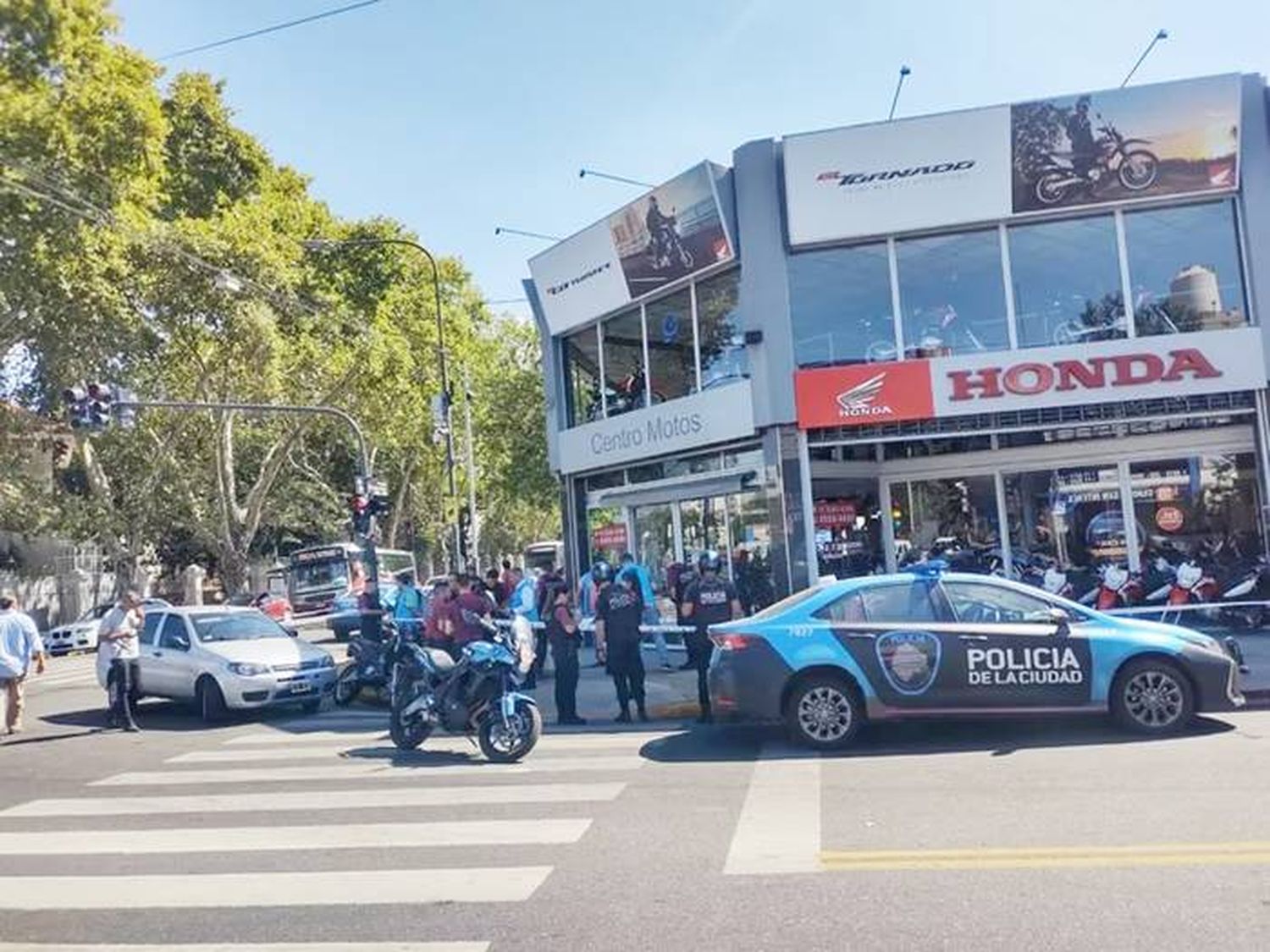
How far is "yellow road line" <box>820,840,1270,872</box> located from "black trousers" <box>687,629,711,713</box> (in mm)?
5613

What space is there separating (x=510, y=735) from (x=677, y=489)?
10.2 meters

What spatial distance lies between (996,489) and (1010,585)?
8.96 m

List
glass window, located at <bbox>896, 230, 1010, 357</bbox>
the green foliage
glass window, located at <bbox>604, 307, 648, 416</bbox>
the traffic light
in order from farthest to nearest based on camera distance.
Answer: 1. the traffic light
2. the green foliage
3. glass window, located at <bbox>604, 307, 648, 416</bbox>
4. glass window, located at <bbox>896, 230, 1010, 357</bbox>

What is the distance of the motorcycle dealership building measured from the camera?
16406mm

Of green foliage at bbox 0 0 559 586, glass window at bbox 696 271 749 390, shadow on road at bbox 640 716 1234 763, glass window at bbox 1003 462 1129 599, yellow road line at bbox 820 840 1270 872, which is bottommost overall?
yellow road line at bbox 820 840 1270 872

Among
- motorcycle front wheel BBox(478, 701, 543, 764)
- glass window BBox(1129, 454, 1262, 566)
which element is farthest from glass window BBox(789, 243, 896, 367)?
motorcycle front wheel BBox(478, 701, 543, 764)

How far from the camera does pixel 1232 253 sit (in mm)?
16625

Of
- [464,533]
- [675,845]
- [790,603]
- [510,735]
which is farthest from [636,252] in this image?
[675,845]

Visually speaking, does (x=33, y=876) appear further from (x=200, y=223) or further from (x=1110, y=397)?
(x=200, y=223)

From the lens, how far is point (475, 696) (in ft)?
34.0

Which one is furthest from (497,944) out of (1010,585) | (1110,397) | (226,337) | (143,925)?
(226,337)

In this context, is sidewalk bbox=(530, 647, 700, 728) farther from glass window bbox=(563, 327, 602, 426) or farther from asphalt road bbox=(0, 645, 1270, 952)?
glass window bbox=(563, 327, 602, 426)

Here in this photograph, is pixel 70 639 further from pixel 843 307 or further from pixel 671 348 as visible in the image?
pixel 843 307

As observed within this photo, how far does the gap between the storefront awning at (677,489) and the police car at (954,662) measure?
8053 mm
